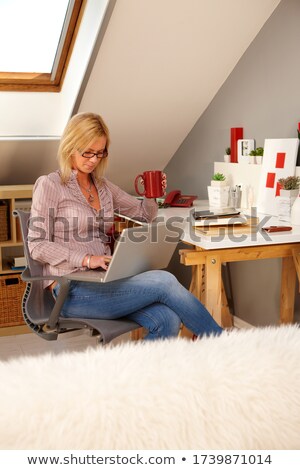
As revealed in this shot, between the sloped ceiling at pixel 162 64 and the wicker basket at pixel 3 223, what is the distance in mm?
751

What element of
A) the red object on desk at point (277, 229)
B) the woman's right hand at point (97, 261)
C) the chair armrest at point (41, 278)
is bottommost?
the chair armrest at point (41, 278)

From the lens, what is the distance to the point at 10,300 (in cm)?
379

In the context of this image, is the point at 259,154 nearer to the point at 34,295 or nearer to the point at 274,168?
the point at 274,168

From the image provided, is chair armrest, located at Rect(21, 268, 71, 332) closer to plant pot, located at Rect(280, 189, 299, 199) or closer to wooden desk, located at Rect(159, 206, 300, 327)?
wooden desk, located at Rect(159, 206, 300, 327)

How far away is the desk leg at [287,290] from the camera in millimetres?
2941

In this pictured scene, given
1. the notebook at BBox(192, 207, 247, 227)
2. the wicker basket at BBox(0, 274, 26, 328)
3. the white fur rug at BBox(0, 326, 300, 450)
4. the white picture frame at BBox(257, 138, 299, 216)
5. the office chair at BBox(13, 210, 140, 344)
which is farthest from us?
the wicker basket at BBox(0, 274, 26, 328)

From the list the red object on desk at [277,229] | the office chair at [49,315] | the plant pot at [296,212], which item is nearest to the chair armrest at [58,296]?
the office chair at [49,315]

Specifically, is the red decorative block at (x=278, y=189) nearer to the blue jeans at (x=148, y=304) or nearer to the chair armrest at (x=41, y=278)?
the blue jeans at (x=148, y=304)

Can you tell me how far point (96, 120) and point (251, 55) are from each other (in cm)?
124

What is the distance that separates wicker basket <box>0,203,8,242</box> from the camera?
3.80m

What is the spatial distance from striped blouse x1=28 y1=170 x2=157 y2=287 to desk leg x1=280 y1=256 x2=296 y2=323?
2.85 ft

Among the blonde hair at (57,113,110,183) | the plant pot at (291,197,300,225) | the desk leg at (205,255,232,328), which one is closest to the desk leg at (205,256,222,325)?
the desk leg at (205,255,232,328)

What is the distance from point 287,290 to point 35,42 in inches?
81.1
